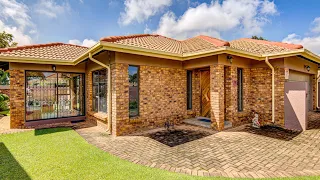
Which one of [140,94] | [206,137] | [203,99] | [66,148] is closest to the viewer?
[66,148]

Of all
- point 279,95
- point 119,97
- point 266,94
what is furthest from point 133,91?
point 279,95

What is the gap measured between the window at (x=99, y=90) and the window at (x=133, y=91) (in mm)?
1461

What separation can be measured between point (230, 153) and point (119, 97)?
4.04 meters

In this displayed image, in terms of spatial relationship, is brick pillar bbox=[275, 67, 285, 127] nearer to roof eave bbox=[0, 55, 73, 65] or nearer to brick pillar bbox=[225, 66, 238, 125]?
brick pillar bbox=[225, 66, 238, 125]

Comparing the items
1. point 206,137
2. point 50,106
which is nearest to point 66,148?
point 206,137

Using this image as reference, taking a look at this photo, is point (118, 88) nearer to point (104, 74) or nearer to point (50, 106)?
point (104, 74)

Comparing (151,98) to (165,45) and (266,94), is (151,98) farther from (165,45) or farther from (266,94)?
(266,94)

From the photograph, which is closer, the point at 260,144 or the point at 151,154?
the point at 151,154

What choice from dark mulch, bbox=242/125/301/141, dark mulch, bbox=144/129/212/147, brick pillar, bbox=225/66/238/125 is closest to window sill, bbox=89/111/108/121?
dark mulch, bbox=144/129/212/147

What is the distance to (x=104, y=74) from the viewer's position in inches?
299

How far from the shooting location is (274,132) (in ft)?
21.2

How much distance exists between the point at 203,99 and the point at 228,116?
1.50m

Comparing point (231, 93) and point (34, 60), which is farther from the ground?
point (34, 60)

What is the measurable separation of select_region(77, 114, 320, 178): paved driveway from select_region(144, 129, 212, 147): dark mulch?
0.27m
